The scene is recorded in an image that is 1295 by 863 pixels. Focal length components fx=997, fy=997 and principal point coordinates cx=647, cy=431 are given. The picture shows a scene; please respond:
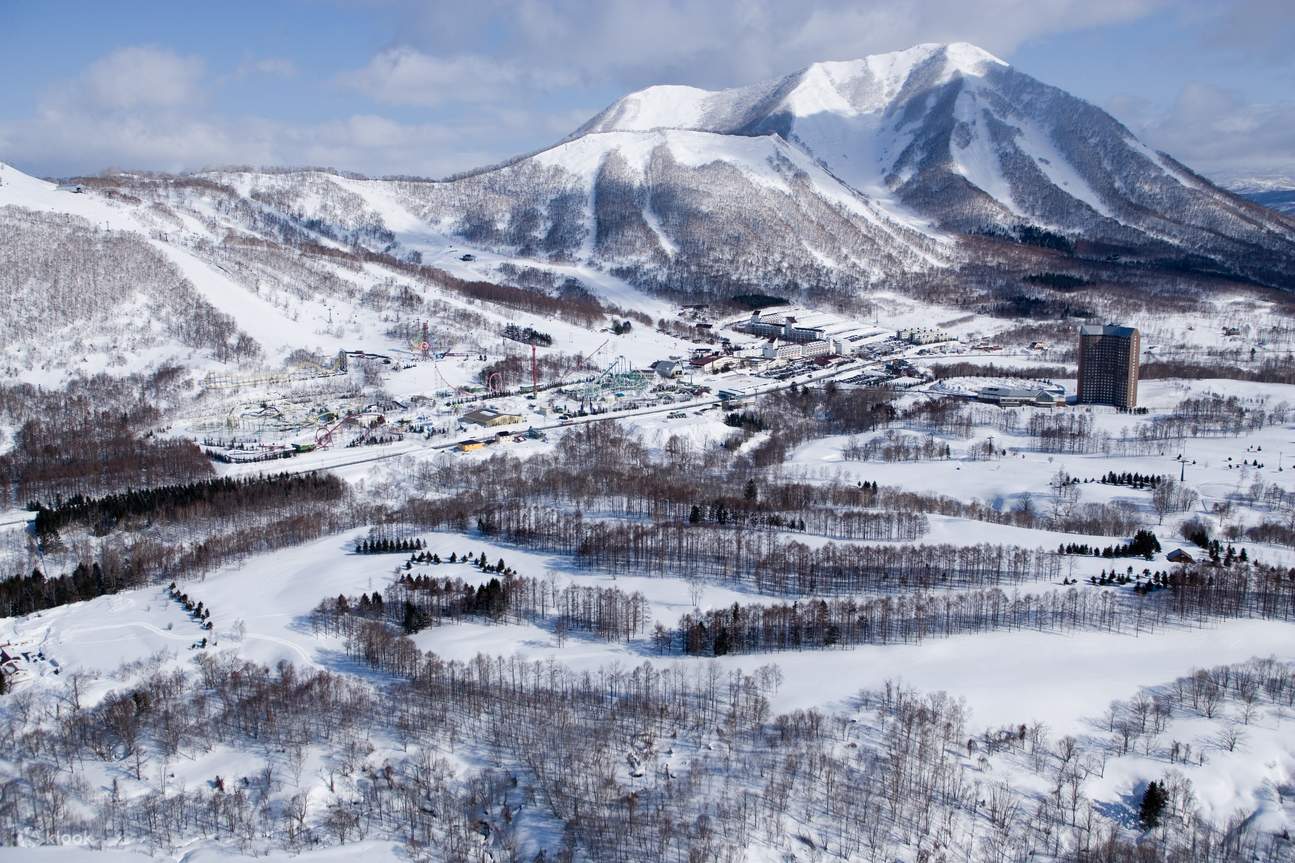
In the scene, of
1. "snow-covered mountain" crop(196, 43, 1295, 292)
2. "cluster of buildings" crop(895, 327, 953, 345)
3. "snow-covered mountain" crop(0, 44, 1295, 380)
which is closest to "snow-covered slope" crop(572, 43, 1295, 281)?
"snow-covered mountain" crop(196, 43, 1295, 292)

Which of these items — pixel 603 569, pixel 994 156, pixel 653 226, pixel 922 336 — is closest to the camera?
pixel 603 569

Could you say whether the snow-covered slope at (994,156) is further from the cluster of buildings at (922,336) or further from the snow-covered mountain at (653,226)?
the cluster of buildings at (922,336)

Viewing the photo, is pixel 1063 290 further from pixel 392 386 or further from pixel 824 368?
pixel 392 386

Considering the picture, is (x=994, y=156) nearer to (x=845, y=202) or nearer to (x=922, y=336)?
(x=845, y=202)

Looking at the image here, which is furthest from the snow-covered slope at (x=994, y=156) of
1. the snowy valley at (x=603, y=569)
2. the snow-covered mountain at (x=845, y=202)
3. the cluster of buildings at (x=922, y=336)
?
the cluster of buildings at (x=922, y=336)

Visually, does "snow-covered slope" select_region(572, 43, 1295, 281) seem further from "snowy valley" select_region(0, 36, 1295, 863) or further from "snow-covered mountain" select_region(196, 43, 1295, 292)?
"snowy valley" select_region(0, 36, 1295, 863)

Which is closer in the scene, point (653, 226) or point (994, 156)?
point (653, 226)

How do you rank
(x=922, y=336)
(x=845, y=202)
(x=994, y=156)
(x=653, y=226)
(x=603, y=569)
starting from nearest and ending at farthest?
1. (x=603, y=569)
2. (x=922, y=336)
3. (x=653, y=226)
4. (x=845, y=202)
5. (x=994, y=156)

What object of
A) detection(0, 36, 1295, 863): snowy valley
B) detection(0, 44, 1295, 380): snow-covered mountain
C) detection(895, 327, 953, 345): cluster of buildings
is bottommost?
detection(0, 36, 1295, 863): snowy valley

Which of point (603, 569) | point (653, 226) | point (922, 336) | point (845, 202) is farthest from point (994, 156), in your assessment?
point (603, 569)

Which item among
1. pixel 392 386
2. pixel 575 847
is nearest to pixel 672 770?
pixel 575 847

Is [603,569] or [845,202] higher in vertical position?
[845,202]

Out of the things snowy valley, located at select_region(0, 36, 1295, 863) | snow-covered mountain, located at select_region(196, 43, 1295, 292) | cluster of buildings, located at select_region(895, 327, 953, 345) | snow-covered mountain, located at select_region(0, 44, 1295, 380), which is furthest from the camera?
snow-covered mountain, located at select_region(196, 43, 1295, 292)
